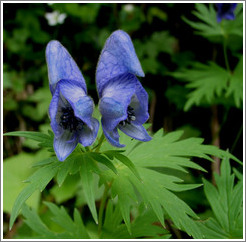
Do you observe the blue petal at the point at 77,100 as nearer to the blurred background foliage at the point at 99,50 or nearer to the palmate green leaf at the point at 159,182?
the palmate green leaf at the point at 159,182

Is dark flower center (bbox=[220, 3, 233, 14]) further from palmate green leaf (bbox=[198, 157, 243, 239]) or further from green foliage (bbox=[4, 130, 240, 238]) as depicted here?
green foliage (bbox=[4, 130, 240, 238])

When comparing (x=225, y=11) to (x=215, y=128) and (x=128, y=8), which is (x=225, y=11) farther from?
(x=128, y=8)

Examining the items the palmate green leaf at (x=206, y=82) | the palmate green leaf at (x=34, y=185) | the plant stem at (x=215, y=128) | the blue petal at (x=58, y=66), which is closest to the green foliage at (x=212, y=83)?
the palmate green leaf at (x=206, y=82)

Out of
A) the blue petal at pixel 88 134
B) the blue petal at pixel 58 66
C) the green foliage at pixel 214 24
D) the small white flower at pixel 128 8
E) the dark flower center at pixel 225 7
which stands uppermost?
the small white flower at pixel 128 8

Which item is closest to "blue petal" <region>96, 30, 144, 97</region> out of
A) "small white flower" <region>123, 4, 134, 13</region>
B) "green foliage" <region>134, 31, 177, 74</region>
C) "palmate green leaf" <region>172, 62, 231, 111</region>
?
"palmate green leaf" <region>172, 62, 231, 111</region>

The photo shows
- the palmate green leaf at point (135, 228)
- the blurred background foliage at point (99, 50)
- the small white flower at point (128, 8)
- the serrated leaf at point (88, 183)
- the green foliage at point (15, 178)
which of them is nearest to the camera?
the serrated leaf at point (88, 183)

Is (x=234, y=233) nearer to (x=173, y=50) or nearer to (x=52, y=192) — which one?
(x=52, y=192)
